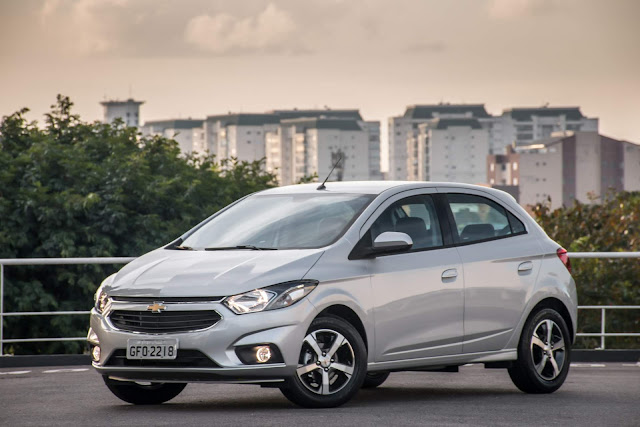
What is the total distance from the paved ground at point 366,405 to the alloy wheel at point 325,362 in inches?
7.8

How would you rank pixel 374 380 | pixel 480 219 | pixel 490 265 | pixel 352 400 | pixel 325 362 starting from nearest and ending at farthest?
pixel 325 362, pixel 352 400, pixel 490 265, pixel 480 219, pixel 374 380

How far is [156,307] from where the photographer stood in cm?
863

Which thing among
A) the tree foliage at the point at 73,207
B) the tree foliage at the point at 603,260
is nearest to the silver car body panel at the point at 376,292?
the tree foliage at the point at 73,207

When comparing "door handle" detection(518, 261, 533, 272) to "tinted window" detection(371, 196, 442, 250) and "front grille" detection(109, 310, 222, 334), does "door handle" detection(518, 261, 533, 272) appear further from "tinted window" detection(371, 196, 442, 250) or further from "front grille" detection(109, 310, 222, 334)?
"front grille" detection(109, 310, 222, 334)

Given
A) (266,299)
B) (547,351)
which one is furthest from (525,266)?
(266,299)

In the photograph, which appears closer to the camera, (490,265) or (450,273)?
(450,273)

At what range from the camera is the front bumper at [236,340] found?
851 cm

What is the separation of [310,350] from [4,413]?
2.21 m

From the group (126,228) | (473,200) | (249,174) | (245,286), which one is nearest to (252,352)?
(245,286)

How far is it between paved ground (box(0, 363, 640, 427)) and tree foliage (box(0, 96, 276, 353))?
54.0 feet

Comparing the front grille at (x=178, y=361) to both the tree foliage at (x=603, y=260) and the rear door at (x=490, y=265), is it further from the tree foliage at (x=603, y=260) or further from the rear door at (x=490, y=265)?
the tree foliage at (x=603, y=260)

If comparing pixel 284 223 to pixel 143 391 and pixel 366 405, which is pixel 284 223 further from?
pixel 143 391

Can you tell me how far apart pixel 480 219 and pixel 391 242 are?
151 centimetres

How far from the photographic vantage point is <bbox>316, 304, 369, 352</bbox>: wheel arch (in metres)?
8.99
